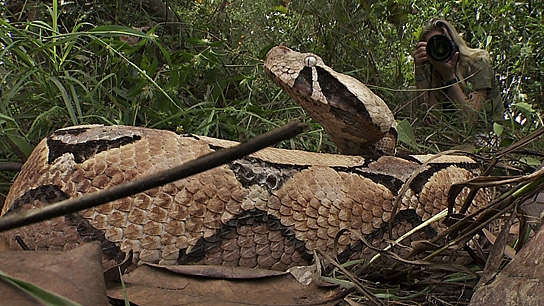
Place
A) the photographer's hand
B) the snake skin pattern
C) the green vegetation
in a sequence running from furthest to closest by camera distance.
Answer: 1. the photographer's hand
2. the green vegetation
3. the snake skin pattern

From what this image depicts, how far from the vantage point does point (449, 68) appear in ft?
15.5

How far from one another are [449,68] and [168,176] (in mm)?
4634

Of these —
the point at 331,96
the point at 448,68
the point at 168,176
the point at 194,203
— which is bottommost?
the point at 448,68

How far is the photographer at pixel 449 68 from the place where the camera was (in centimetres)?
438

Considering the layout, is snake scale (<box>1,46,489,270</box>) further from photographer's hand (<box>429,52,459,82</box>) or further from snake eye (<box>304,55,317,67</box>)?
photographer's hand (<box>429,52,459,82</box>)

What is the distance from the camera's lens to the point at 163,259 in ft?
4.74

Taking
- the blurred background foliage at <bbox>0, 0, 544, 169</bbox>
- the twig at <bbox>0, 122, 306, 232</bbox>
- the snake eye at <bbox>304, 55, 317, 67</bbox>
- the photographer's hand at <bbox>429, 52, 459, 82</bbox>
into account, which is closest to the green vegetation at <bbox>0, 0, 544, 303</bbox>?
the blurred background foliage at <bbox>0, 0, 544, 169</bbox>

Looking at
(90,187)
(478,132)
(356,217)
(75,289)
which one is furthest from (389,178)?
(478,132)

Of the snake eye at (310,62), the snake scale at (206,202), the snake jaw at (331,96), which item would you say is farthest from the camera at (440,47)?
the snake scale at (206,202)

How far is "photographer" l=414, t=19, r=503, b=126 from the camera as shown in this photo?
4.38 m

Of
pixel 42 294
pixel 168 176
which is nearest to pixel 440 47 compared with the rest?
pixel 42 294

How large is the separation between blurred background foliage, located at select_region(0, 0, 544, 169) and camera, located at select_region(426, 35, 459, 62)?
27cm

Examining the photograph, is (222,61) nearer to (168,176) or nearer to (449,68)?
(449,68)

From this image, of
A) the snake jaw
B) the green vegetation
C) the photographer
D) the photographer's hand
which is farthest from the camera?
the photographer's hand
